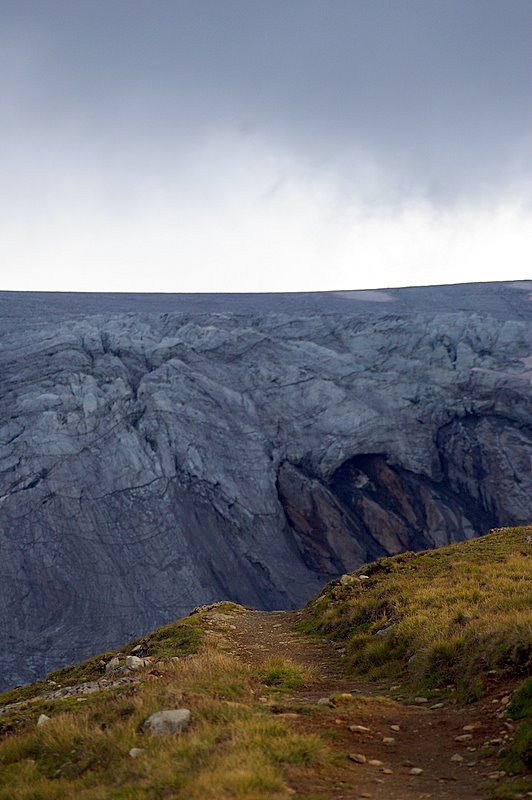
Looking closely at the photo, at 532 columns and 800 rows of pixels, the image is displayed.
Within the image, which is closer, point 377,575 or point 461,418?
point 377,575

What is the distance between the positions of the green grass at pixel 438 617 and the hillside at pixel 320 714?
43mm

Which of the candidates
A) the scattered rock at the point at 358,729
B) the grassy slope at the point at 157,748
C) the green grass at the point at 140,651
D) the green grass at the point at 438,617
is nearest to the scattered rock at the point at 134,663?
the green grass at the point at 140,651

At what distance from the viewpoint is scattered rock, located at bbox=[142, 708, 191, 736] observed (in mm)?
8055

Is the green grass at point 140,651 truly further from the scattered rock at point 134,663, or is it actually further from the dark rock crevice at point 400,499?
the dark rock crevice at point 400,499

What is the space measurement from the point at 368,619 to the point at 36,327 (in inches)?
1784

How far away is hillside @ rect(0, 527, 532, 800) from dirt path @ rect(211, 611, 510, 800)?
0.03 m

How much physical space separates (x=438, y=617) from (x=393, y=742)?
5501 millimetres

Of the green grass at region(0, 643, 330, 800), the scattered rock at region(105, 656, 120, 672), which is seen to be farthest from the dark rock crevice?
the green grass at region(0, 643, 330, 800)

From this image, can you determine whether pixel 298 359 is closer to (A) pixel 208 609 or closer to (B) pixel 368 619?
(A) pixel 208 609

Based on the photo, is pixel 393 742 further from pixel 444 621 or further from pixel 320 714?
pixel 444 621

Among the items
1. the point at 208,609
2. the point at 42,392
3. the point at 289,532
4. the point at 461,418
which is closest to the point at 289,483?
the point at 289,532

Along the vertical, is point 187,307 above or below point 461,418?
above

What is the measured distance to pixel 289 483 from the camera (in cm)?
4647

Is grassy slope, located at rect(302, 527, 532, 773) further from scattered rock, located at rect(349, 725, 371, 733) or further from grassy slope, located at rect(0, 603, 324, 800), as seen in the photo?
grassy slope, located at rect(0, 603, 324, 800)
